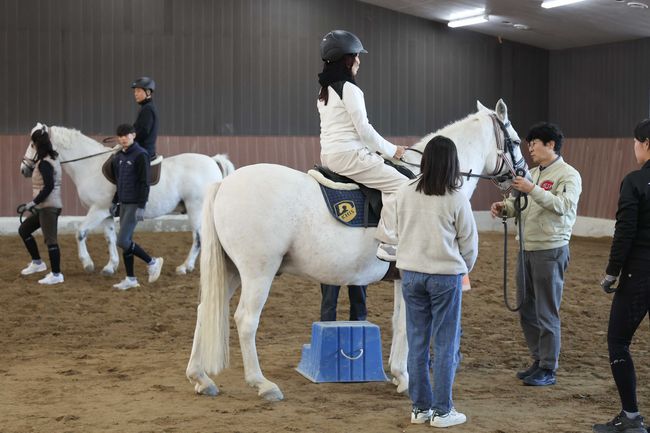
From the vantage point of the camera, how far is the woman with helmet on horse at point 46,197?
9484 millimetres

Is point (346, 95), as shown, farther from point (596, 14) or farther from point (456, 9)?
point (456, 9)

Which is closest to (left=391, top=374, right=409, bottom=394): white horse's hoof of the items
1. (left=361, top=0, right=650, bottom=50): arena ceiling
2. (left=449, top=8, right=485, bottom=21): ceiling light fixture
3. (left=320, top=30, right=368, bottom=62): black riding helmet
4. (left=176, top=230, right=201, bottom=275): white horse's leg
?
(left=320, top=30, right=368, bottom=62): black riding helmet

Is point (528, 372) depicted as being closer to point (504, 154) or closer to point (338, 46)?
point (504, 154)

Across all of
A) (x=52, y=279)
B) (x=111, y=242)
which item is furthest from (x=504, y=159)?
(x=111, y=242)

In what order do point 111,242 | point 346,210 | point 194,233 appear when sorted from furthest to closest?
point 194,233 < point 111,242 < point 346,210

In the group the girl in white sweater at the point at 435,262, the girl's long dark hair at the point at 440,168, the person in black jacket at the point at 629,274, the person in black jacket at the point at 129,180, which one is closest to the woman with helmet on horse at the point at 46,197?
the person in black jacket at the point at 129,180

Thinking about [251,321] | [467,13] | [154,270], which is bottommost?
[154,270]

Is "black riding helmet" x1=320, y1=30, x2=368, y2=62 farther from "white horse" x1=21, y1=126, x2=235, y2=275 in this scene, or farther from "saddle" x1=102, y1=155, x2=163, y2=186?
"white horse" x1=21, y1=126, x2=235, y2=275

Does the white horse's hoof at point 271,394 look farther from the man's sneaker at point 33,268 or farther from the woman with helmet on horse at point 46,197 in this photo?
the man's sneaker at point 33,268

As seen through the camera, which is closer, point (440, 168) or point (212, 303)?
point (440, 168)

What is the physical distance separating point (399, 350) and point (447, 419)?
1.02m

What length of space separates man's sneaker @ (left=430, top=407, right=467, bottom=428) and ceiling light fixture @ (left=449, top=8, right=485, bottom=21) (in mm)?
12489

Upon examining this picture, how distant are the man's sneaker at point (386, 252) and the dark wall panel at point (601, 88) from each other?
39.6ft

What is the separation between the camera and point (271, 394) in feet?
16.9
